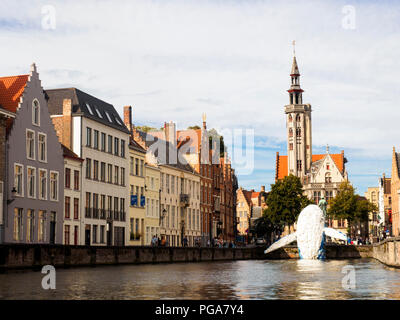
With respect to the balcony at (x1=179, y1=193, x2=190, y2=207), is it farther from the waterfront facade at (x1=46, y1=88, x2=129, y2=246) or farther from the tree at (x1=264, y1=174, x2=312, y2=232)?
the waterfront facade at (x1=46, y1=88, x2=129, y2=246)

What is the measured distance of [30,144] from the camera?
54031 mm

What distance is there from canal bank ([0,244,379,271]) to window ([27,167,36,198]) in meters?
7.24

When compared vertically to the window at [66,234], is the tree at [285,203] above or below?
above

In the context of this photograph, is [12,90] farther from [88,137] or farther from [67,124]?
[88,137]

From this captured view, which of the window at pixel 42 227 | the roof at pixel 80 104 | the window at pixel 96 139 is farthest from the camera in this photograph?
the window at pixel 96 139

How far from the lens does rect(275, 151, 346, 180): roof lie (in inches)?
5477

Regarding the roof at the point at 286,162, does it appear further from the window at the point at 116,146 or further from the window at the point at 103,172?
the window at the point at 103,172

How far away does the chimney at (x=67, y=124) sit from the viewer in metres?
63.1

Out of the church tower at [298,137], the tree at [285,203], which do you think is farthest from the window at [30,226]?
the church tower at [298,137]

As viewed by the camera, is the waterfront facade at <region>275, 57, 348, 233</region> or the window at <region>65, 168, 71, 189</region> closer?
the window at <region>65, 168, 71, 189</region>

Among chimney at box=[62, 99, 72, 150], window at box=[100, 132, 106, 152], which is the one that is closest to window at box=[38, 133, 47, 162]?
chimney at box=[62, 99, 72, 150]
